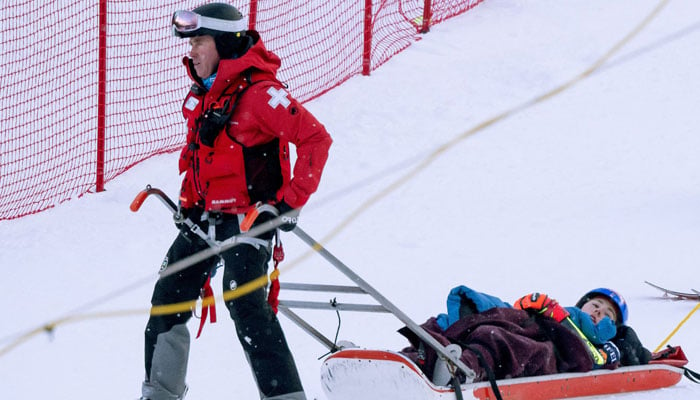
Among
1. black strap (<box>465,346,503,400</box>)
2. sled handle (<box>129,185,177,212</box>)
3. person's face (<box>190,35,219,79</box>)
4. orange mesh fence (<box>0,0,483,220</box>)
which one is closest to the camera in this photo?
person's face (<box>190,35,219,79</box>)

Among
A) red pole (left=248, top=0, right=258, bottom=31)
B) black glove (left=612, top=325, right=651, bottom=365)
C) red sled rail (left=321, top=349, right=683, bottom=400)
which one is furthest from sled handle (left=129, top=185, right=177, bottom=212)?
red pole (left=248, top=0, right=258, bottom=31)

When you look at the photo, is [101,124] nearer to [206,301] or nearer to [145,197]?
[145,197]

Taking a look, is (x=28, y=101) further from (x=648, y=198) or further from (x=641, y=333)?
(x=641, y=333)

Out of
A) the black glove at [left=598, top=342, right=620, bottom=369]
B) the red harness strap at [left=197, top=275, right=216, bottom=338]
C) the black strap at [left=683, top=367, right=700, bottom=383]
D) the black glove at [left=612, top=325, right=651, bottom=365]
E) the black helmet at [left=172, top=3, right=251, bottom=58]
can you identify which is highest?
the black helmet at [left=172, top=3, right=251, bottom=58]

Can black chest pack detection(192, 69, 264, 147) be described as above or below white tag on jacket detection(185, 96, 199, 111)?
above

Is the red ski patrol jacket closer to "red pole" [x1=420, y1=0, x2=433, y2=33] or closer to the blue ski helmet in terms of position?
the blue ski helmet

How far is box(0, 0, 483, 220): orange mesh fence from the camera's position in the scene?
841 cm

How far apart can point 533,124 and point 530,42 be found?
1863mm

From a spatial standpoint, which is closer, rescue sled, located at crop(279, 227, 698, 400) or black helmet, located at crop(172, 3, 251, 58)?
black helmet, located at crop(172, 3, 251, 58)

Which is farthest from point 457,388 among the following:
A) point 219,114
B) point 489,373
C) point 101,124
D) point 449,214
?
point 101,124

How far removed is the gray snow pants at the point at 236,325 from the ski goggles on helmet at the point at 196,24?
2.41 feet

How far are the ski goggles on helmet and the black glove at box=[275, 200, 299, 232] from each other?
0.73m

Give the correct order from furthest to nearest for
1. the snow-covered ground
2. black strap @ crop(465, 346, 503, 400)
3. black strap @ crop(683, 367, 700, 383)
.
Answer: the snow-covered ground < black strap @ crop(683, 367, 700, 383) < black strap @ crop(465, 346, 503, 400)

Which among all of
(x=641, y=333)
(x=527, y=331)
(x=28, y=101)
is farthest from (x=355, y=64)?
(x=527, y=331)
